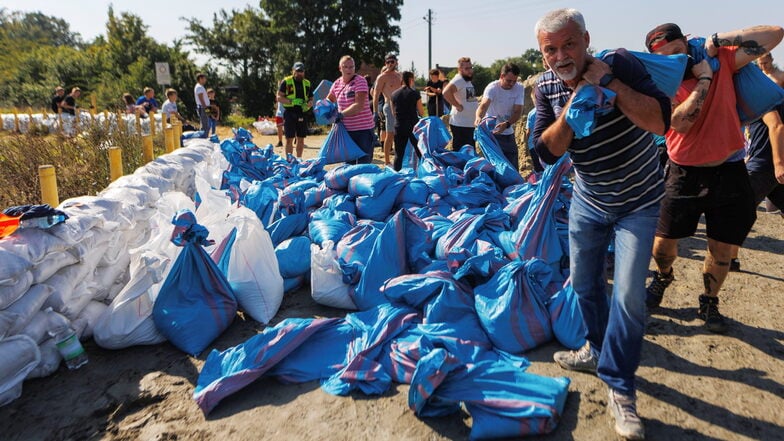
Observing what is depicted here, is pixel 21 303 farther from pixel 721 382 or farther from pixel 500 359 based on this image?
pixel 721 382

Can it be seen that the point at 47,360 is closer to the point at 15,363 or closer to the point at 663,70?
the point at 15,363

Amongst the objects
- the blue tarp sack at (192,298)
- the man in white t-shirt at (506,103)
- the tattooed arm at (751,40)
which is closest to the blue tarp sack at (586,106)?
the tattooed arm at (751,40)

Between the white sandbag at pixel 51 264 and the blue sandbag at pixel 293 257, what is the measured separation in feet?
4.12

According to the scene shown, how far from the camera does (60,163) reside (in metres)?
4.57

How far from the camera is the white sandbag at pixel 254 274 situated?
294 cm

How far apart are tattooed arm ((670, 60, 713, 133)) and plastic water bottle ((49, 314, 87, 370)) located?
305 cm

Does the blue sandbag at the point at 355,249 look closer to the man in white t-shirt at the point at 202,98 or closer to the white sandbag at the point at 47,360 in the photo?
the white sandbag at the point at 47,360

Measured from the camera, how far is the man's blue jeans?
185 cm

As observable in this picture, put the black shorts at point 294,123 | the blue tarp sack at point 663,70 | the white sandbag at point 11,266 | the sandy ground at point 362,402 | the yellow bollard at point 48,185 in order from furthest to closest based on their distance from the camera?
the black shorts at point 294,123
the yellow bollard at point 48,185
the white sandbag at point 11,266
the sandy ground at point 362,402
the blue tarp sack at point 663,70

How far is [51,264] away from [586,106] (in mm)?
2488

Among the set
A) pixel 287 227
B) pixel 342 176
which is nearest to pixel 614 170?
pixel 287 227

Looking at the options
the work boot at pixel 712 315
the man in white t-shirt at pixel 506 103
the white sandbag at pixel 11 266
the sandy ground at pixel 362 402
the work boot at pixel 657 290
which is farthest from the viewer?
the man in white t-shirt at pixel 506 103

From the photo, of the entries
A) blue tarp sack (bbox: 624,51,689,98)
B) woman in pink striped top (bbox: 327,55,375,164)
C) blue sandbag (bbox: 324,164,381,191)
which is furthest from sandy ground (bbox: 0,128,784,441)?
woman in pink striped top (bbox: 327,55,375,164)

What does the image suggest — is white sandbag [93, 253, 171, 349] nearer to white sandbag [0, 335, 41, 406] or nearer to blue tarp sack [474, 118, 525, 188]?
white sandbag [0, 335, 41, 406]
